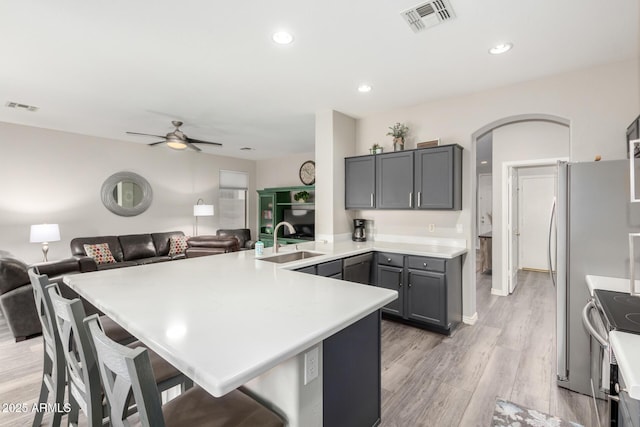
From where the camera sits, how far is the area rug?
6.24 feet

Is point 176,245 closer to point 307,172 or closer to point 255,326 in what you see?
point 307,172

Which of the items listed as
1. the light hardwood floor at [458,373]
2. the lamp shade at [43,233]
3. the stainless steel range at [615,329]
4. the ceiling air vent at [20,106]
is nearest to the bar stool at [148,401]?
the light hardwood floor at [458,373]

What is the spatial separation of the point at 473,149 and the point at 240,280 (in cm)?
307

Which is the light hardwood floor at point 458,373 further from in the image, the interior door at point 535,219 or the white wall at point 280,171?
the white wall at point 280,171

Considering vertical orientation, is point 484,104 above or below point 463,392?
above

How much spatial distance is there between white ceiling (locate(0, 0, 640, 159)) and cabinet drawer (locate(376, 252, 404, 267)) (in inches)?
74.2

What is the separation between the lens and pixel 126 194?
5793 mm

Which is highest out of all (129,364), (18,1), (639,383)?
(18,1)

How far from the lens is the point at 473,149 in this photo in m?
3.54

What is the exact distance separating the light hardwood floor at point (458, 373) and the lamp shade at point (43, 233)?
3.66 ft

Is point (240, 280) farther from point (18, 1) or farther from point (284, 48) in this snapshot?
point (18, 1)

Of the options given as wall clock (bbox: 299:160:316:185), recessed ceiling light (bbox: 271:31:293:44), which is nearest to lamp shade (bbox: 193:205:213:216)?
wall clock (bbox: 299:160:316:185)

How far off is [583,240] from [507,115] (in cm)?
168

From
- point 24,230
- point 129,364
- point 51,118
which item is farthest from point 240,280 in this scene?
point 24,230
